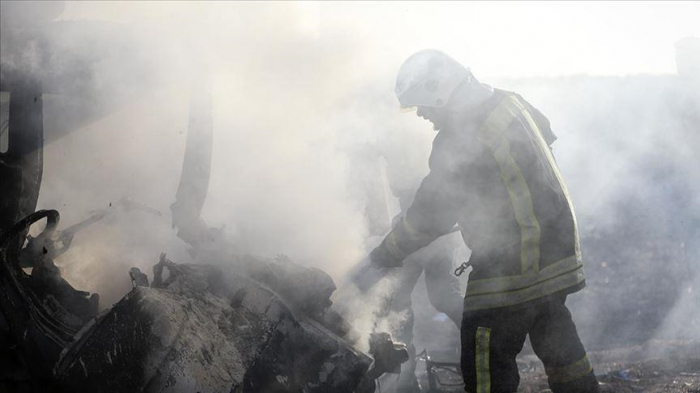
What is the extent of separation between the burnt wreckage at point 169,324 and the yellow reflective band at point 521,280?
0.84m

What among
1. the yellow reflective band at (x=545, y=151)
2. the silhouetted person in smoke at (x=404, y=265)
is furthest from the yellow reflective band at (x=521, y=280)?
the silhouetted person in smoke at (x=404, y=265)

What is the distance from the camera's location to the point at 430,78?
2867mm

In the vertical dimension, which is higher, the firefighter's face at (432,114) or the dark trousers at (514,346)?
the firefighter's face at (432,114)

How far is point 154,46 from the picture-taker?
5.45 metres

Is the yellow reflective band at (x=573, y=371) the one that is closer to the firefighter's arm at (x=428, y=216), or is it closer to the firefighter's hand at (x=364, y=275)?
the firefighter's arm at (x=428, y=216)

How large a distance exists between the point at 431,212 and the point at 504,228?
420mm

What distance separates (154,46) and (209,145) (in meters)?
1.52

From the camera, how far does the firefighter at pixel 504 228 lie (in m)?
2.46

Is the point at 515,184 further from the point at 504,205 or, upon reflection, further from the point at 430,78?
the point at 430,78

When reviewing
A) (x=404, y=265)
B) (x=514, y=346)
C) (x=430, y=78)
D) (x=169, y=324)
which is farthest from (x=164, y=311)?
(x=404, y=265)

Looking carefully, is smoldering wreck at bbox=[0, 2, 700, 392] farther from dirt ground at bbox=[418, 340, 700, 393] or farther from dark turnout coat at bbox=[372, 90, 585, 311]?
dark turnout coat at bbox=[372, 90, 585, 311]

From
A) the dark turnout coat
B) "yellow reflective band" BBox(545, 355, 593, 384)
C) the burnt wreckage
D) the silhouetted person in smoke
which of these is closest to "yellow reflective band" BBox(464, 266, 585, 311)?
the dark turnout coat

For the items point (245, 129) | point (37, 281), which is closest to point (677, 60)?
point (245, 129)

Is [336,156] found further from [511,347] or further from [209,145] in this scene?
[511,347]
